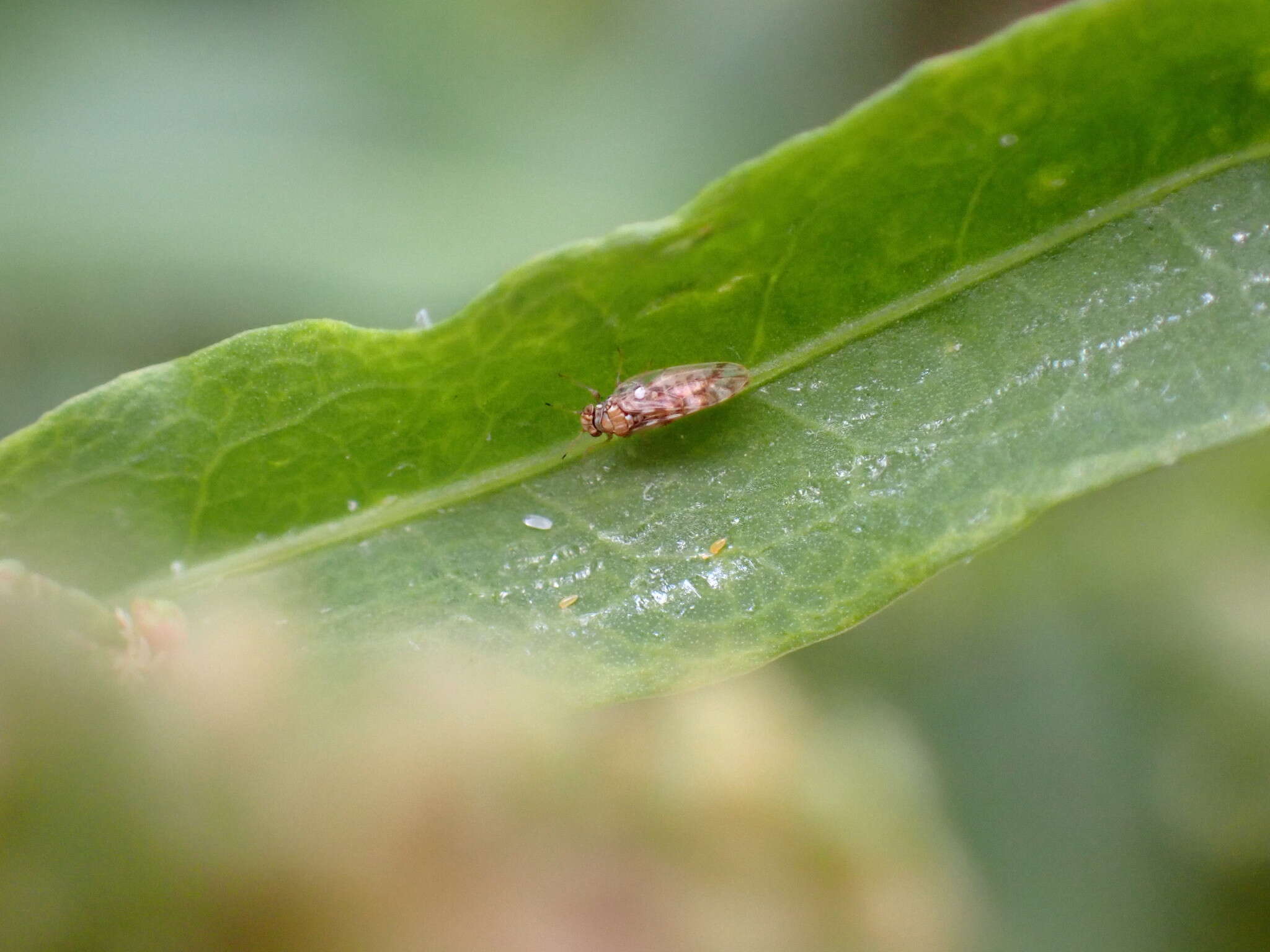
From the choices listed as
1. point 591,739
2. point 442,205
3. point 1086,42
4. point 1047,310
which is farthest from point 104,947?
point 442,205

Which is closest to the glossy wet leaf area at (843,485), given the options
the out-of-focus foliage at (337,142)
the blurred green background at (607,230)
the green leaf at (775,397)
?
the green leaf at (775,397)

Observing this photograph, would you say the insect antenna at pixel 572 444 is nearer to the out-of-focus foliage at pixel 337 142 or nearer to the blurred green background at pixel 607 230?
the blurred green background at pixel 607 230

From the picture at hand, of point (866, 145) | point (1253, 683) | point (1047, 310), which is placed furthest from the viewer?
point (1253, 683)

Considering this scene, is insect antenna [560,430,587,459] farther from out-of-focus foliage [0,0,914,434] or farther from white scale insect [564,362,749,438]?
out-of-focus foliage [0,0,914,434]

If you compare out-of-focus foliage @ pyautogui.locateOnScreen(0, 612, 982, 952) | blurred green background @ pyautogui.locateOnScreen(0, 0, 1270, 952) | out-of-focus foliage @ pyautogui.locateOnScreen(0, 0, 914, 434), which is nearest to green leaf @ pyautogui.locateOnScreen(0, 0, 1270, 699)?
out-of-focus foliage @ pyautogui.locateOnScreen(0, 612, 982, 952)

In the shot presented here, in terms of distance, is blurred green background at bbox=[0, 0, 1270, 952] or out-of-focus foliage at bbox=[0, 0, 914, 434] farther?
out-of-focus foliage at bbox=[0, 0, 914, 434]

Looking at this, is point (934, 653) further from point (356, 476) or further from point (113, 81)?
point (113, 81)

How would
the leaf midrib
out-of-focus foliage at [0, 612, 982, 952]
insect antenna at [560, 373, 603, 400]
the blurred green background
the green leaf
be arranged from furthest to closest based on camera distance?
1. the blurred green background
2. insect antenna at [560, 373, 603, 400]
3. the leaf midrib
4. the green leaf
5. out-of-focus foliage at [0, 612, 982, 952]
